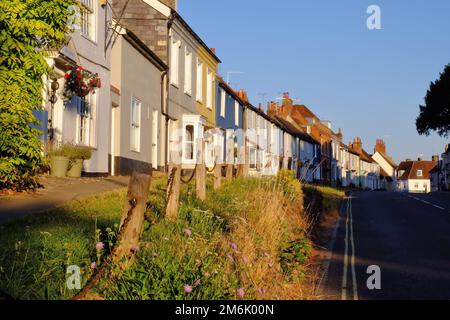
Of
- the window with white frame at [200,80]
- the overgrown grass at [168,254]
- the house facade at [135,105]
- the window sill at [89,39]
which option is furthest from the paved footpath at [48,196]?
the window with white frame at [200,80]

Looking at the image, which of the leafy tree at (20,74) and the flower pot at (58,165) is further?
the flower pot at (58,165)

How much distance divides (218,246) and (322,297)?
170cm

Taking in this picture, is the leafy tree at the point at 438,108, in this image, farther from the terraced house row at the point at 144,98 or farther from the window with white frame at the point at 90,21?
the window with white frame at the point at 90,21

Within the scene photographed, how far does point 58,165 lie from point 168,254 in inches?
407

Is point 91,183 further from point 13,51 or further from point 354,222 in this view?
point 354,222

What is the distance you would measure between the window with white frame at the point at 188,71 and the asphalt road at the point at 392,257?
480 inches

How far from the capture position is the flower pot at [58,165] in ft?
54.6

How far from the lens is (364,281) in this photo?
1052cm

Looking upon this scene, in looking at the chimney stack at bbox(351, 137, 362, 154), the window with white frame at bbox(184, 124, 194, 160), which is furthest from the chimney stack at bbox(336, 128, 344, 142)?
the window with white frame at bbox(184, 124, 194, 160)

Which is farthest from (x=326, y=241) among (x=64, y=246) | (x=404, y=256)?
(x=64, y=246)

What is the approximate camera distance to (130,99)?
23656 millimetres

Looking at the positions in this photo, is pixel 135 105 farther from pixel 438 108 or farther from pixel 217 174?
pixel 438 108

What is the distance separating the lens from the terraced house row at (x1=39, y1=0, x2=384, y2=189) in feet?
60.8

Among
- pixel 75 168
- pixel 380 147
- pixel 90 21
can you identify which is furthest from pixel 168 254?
pixel 380 147
